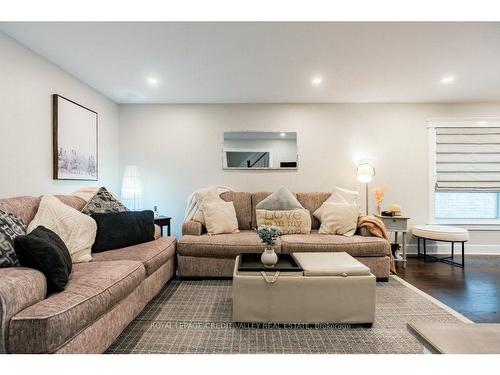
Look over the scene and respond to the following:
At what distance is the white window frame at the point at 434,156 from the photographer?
3.94m

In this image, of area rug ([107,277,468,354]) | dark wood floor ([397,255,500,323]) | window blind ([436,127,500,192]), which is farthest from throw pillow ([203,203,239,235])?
→ window blind ([436,127,500,192])

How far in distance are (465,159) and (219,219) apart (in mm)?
3976

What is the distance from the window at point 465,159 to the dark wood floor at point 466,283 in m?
0.84

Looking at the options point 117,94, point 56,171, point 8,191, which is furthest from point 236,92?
point 8,191

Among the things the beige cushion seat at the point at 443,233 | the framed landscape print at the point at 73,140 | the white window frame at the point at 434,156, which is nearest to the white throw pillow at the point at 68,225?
the framed landscape print at the point at 73,140

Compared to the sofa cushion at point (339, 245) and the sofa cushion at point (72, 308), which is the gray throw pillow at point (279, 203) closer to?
the sofa cushion at point (339, 245)

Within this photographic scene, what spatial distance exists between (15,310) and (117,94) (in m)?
3.22

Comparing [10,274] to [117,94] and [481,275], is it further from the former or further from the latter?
Result: [481,275]

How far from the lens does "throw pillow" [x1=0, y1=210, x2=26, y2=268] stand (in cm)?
139

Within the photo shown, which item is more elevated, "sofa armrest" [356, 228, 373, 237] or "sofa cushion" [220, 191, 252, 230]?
"sofa cushion" [220, 191, 252, 230]

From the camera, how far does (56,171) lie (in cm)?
267

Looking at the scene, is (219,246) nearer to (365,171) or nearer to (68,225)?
(68,225)

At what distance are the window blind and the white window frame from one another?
0.06 metres

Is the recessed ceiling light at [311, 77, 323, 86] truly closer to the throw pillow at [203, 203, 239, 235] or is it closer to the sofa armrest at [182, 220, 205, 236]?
the throw pillow at [203, 203, 239, 235]
